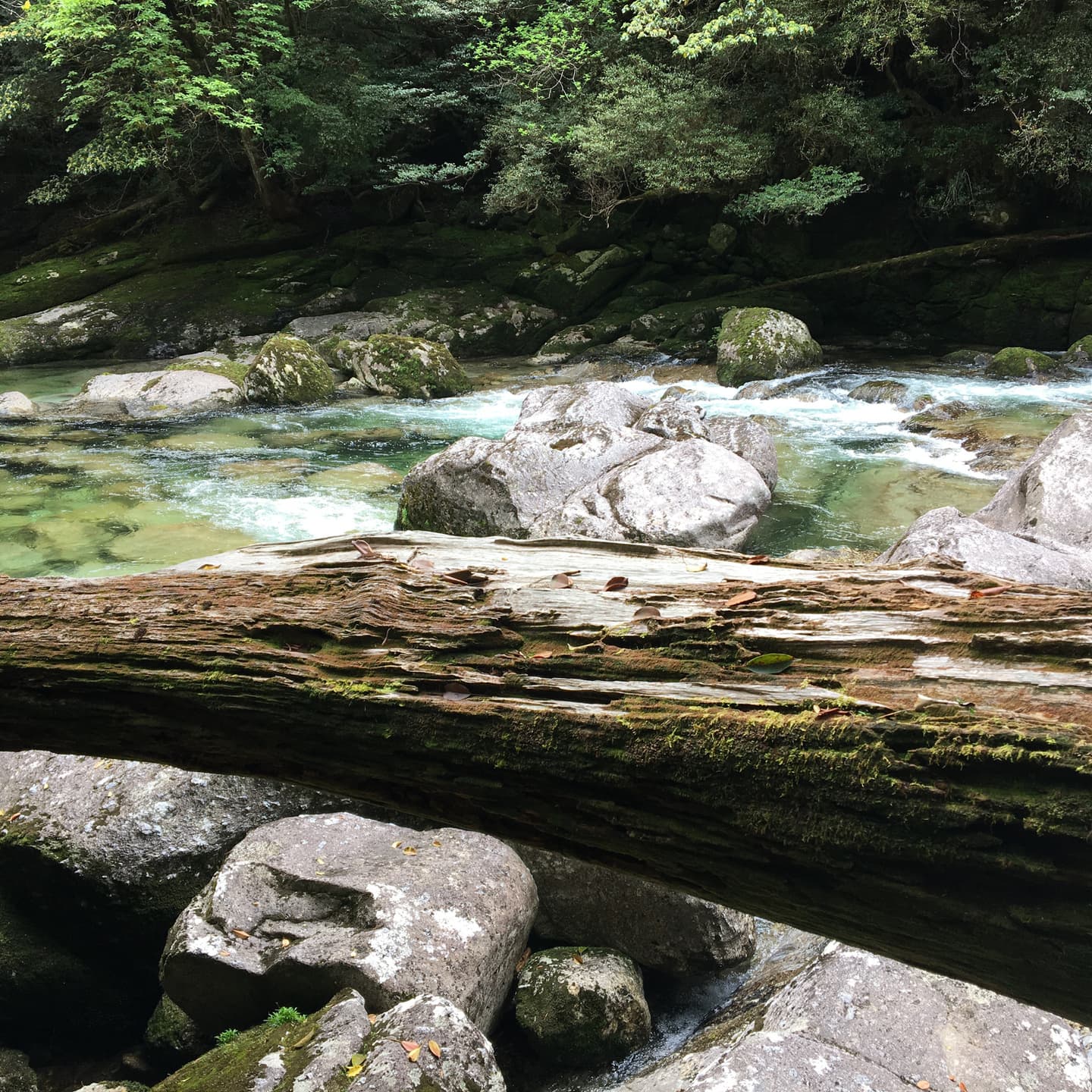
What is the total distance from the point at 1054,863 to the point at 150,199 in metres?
23.8

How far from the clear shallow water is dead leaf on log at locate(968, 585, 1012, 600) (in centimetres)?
585

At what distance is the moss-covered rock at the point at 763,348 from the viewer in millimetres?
13906

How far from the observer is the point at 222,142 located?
18.6 meters

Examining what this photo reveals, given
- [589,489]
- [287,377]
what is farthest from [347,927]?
[287,377]

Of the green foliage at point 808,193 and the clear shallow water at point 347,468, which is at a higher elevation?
the green foliage at point 808,193

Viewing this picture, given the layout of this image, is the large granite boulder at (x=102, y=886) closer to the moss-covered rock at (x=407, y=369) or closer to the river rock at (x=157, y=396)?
the river rock at (x=157, y=396)

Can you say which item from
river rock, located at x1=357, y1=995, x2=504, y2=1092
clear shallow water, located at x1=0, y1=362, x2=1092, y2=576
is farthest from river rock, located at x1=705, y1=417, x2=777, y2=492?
river rock, located at x1=357, y1=995, x2=504, y2=1092

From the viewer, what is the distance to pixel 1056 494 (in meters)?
6.14

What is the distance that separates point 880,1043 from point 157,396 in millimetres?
13475

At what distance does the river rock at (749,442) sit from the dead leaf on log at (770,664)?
24.1 ft

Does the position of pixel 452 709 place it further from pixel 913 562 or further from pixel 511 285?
pixel 511 285

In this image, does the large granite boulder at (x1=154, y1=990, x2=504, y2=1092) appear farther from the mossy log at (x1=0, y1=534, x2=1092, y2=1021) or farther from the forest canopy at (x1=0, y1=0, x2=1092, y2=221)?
the forest canopy at (x1=0, y1=0, x2=1092, y2=221)

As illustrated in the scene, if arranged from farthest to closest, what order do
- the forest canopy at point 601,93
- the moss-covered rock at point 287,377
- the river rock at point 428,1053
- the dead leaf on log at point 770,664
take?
the moss-covered rock at point 287,377 → the forest canopy at point 601,93 → the river rock at point 428,1053 → the dead leaf on log at point 770,664

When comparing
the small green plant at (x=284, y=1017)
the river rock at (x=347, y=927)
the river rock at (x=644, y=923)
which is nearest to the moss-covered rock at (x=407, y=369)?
the river rock at (x=347, y=927)
